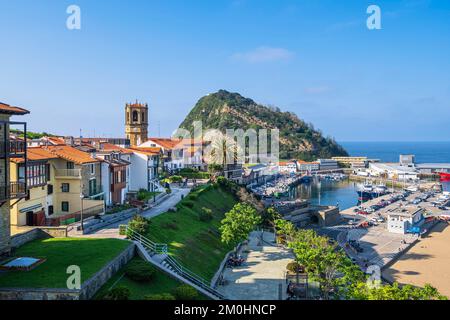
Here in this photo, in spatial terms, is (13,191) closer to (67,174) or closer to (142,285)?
(142,285)

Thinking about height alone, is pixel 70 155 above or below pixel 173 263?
above

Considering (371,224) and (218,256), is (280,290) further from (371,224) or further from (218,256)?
(371,224)

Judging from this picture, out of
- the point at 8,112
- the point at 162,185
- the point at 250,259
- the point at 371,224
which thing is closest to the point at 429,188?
the point at 371,224

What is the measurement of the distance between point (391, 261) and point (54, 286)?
2141 inches

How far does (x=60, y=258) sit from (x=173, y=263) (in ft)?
31.7

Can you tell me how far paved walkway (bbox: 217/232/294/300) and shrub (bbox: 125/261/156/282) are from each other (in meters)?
8.50

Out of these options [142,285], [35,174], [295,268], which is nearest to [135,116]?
[35,174]

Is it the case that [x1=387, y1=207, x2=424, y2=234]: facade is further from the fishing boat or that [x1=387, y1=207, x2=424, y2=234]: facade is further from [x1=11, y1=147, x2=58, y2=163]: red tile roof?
the fishing boat

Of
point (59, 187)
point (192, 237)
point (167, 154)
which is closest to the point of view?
point (59, 187)

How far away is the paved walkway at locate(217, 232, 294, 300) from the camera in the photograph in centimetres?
3531

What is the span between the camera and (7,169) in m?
26.3

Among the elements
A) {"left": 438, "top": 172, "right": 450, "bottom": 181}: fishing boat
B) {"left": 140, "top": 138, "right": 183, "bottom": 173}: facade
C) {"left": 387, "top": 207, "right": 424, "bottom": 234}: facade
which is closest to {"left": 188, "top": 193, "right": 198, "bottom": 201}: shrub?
{"left": 140, "top": 138, "right": 183, "bottom": 173}: facade

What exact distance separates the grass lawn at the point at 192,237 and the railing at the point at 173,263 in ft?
4.90
